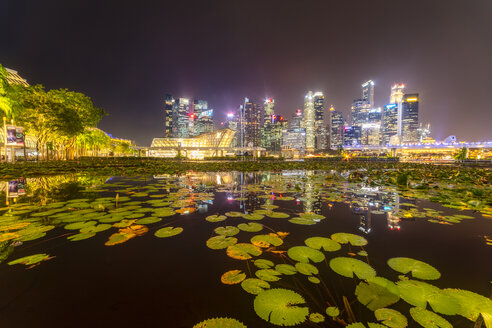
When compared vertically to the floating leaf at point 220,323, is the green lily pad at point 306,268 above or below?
below

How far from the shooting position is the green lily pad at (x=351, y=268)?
232cm

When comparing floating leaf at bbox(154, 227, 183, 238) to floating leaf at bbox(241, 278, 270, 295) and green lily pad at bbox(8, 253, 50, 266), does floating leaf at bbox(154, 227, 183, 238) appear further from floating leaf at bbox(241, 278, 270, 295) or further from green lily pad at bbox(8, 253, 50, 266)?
floating leaf at bbox(241, 278, 270, 295)

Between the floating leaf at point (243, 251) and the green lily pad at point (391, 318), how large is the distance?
4.82 ft

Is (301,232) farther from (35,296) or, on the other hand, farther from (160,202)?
(160,202)

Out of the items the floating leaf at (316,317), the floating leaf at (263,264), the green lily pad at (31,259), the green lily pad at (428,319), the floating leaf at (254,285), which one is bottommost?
the floating leaf at (263,264)

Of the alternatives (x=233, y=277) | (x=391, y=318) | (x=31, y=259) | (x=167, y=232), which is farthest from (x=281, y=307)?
(x=31, y=259)

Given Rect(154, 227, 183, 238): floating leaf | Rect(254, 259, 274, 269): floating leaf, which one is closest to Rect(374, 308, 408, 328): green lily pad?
Rect(254, 259, 274, 269): floating leaf

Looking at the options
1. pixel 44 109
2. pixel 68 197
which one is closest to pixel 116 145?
pixel 44 109

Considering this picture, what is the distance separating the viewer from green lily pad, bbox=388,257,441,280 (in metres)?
2.30

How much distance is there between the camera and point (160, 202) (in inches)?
227

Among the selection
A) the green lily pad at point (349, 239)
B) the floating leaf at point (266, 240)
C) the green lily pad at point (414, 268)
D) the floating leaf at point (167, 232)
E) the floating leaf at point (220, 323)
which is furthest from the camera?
the floating leaf at point (167, 232)

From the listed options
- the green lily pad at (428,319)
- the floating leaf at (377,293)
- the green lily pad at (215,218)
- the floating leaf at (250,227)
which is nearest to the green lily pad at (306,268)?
the floating leaf at (377,293)

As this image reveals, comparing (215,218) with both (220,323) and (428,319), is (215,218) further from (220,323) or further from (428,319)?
(428,319)

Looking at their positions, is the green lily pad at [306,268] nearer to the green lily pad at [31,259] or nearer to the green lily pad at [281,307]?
the green lily pad at [281,307]
